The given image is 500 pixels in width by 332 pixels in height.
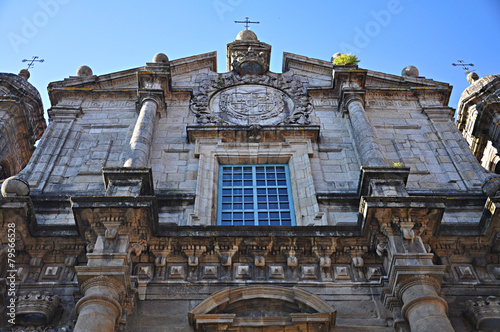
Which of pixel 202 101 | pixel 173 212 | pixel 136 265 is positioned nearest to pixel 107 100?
pixel 202 101

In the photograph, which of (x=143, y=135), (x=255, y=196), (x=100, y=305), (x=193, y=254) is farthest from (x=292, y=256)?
(x=143, y=135)

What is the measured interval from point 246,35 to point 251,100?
14.0 feet

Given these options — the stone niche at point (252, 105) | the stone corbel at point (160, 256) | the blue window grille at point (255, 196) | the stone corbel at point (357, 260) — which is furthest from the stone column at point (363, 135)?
the stone corbel at point (160, 256)

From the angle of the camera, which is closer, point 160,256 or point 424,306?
point 424,306

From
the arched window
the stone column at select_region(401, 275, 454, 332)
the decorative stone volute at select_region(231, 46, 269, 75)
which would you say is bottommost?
the stone column at select_region(401, 275, 454, 332)

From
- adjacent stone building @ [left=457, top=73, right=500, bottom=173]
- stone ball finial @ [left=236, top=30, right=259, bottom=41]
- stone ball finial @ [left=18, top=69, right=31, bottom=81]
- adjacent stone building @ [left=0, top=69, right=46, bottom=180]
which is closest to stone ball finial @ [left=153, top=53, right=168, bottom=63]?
stone ball finial @ [left=236, top=30, right=259, bottom=41]

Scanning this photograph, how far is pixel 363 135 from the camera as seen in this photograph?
14.0 m

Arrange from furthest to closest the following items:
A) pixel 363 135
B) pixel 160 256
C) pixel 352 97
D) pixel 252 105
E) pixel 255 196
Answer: pixel 252 105, pixel 352 97, pixel 363 135, pixel 255 196, pixel 160 256

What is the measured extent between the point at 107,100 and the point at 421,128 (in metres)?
8.93

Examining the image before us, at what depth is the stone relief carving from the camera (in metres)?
15.6

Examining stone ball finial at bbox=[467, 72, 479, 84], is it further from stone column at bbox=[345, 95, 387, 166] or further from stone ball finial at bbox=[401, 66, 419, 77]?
stone column at bbox=[345, 95, 387, 166]

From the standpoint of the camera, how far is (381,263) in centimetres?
1032

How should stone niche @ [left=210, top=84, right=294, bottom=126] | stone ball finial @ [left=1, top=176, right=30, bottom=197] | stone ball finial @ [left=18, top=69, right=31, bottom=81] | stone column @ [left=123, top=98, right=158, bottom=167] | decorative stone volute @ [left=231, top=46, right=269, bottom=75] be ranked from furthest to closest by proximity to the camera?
stone ball finial @ [left=18, top=69, right=31, bottom=81]
decorative stone volute @ [left=231, top=46, right=269, bottom=75]
stone niche @ [left=210, top=84, right=294, bottom=126]
stone column @ [left=123, top=98, right=158, bottom=167]
stone ball finial @ [left=1, top=176, right=30, bottom=197]

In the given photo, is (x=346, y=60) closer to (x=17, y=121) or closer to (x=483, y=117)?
(x=483, y=117)
